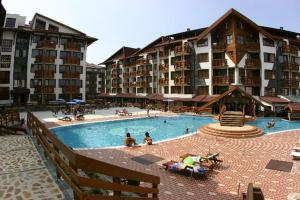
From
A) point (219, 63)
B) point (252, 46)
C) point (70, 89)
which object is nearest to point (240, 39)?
point (252, 46)

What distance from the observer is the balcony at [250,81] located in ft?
138

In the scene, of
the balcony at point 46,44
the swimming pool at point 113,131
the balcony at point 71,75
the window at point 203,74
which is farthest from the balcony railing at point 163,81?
the balcony at point 46,44

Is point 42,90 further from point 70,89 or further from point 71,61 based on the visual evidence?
point 71,61

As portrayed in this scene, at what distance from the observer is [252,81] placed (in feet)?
139

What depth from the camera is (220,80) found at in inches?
1714

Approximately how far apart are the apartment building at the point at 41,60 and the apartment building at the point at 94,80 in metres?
42.2

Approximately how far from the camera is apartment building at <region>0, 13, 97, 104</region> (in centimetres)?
4753

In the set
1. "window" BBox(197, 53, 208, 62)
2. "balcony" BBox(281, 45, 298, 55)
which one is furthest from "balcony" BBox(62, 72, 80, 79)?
"balcony" BBox(281, 45, 298, 55)

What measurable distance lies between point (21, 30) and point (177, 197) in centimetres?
5054

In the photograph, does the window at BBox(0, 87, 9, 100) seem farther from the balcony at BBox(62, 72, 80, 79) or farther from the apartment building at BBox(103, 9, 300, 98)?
the apartment building at BBox(103, 9, 300, 98)

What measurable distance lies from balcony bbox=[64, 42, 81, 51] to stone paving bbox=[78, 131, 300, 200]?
134 feet

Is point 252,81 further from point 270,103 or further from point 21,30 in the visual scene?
point 21,30

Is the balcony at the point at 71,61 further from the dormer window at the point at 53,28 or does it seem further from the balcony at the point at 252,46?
the balcony at the point at 252,46

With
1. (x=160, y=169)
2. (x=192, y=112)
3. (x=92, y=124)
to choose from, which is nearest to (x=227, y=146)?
(x=160, y=169)
